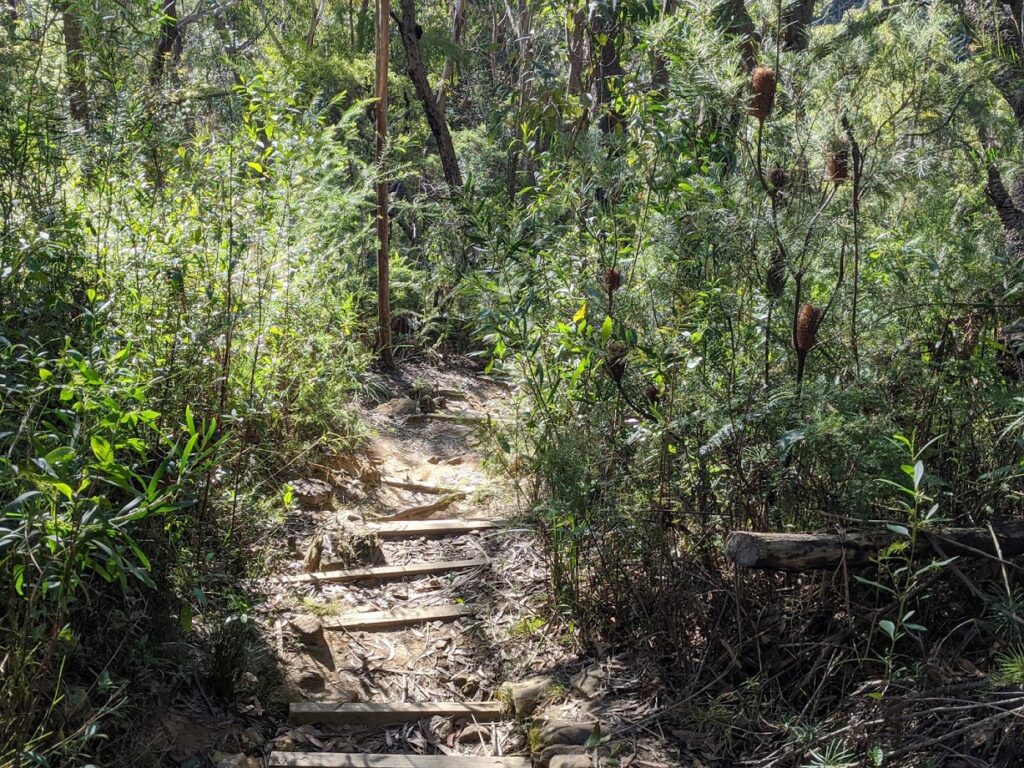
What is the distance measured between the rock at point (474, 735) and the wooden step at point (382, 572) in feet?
4.65

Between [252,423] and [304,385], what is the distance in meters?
0.83

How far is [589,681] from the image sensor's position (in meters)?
3.75

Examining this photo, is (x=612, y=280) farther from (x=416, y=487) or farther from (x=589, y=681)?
(x=416, y=487)

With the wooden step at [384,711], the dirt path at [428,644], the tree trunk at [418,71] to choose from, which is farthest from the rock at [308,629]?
the tree trunk at [418,71]

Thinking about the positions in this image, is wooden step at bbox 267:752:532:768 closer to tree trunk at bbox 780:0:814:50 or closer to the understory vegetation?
the understory vegetation

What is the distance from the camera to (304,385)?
5734mm

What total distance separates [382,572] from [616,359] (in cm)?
219

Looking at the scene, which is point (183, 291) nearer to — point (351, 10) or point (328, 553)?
point (328, 553)

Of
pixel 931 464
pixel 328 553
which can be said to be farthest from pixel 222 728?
pixel 931 464

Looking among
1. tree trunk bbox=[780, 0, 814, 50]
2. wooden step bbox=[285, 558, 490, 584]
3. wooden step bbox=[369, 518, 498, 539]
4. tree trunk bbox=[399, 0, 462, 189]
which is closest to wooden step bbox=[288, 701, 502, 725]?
wooden step bbox=[285, 558, 490, 584]

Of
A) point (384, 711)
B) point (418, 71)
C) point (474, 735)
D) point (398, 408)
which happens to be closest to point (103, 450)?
point (384, 711)

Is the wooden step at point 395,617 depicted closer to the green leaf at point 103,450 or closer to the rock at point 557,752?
the rock at point 557,752

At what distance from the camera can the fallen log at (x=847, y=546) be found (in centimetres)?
296

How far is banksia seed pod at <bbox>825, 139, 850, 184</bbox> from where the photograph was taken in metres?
3.30
